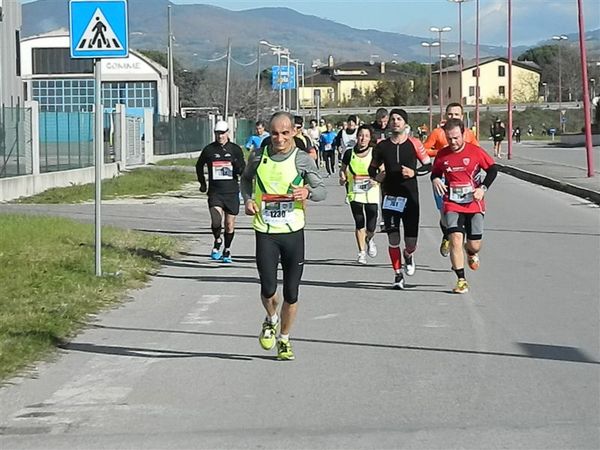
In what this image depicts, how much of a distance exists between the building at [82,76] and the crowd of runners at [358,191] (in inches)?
3106

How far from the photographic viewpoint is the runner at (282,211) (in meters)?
8.62

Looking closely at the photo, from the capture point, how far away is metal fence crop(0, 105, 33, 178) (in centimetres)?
2652

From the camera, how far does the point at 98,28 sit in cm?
1255

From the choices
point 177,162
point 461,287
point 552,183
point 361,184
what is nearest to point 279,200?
point 461,287

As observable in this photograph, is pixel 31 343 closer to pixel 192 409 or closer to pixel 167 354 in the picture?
pixel 167 354

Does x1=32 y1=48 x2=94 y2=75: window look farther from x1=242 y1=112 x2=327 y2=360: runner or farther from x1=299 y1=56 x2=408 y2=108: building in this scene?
x1=242 y1=112 x2=327 y2=360: runner

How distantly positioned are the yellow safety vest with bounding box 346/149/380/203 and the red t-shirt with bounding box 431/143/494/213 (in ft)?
8.82

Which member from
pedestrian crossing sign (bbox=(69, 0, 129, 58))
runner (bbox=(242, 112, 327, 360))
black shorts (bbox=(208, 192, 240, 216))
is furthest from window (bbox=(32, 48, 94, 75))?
runner (bbox=(242, 112, 327, 360))

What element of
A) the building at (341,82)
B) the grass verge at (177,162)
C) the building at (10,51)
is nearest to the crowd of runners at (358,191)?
the grass verge at (177,162)

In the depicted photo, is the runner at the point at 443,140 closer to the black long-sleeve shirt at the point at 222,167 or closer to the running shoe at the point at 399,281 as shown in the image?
the running shoe at the point at 399,281

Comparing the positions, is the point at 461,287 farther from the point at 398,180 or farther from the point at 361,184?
the point at 361,184

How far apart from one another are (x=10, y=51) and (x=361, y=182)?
154 feet

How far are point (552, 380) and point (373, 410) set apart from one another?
152 cm

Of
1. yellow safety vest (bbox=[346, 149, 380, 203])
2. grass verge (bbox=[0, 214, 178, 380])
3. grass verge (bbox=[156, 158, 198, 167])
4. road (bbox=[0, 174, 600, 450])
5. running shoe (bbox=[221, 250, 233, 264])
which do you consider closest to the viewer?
road (bbox=[0, 174, 600, 450])
